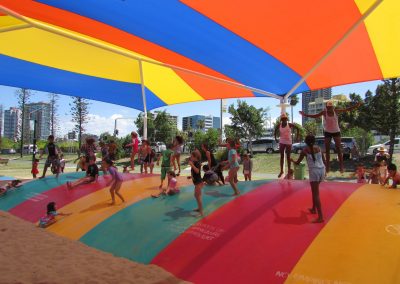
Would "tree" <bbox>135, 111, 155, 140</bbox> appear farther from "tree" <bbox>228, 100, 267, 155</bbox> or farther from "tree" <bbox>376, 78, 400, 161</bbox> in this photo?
"tree" <bbox>376, 78, 400, 161</bbox>

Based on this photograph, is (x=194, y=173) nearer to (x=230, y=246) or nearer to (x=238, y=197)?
(x=238, y=197)

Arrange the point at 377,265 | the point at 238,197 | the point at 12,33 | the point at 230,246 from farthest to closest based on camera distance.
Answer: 1. the point at 12,33
2. the point at 238,197
3. the point at 230,246
4. the point at 377,265

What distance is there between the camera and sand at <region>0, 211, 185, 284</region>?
16.1 ft

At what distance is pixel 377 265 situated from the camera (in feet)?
13.7

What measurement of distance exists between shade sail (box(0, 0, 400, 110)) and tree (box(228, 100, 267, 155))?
21787mm

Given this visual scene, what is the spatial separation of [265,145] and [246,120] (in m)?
3.25

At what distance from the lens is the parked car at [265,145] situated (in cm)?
3114

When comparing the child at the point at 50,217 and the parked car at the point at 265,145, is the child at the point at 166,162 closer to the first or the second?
the child at the point at 50,217

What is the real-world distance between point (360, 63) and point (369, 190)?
325 cm

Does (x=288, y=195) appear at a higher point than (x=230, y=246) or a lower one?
higher

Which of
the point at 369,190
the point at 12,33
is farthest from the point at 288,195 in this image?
the point at 12,33

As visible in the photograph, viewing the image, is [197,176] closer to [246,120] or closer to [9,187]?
[9,187]

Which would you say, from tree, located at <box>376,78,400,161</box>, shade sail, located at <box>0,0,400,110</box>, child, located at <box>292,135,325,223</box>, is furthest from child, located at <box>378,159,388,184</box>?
tree, located at <box>376,78,400,161</box>

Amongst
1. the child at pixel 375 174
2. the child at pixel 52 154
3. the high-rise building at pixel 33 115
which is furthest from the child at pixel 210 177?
the high-rise building at pixel 33 115
